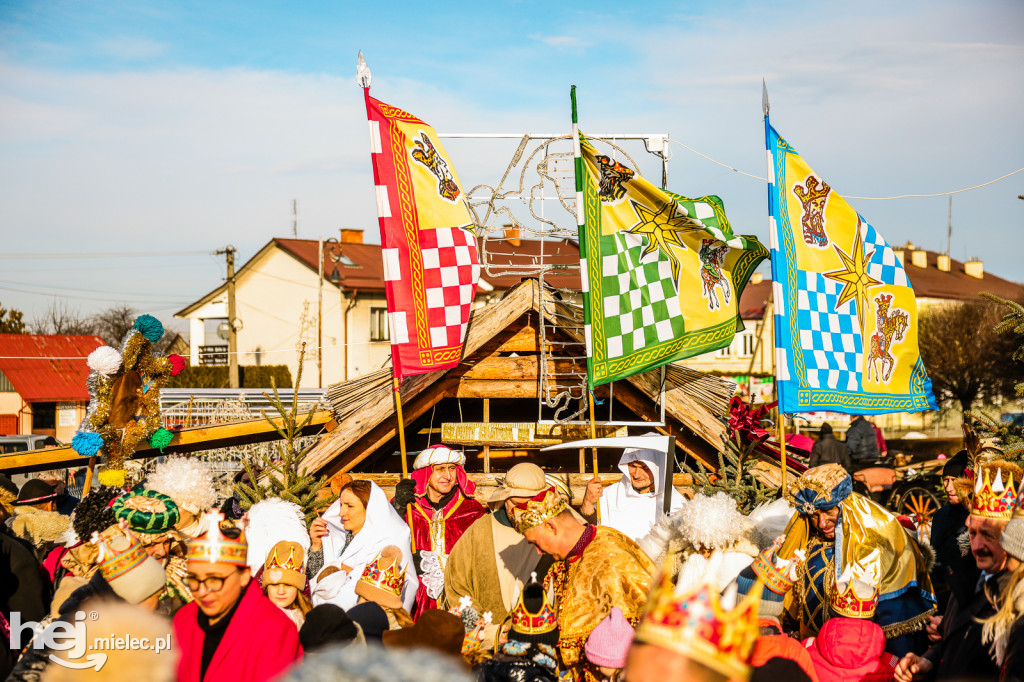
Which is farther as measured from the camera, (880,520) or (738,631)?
(880,520)

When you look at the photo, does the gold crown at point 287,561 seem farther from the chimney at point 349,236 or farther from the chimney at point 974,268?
the chimney at point 974,268

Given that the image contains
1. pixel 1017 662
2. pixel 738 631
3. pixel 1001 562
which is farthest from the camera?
pixel 1001 562

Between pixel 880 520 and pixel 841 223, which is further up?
pixel 841 223

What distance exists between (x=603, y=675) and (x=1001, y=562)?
160cm

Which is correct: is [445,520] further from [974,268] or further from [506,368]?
[974,268]

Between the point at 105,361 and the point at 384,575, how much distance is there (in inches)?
97.6

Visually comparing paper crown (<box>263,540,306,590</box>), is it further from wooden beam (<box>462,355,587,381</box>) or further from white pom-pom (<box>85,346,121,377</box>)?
wooden beam (<box>462,355,587,381</box>)

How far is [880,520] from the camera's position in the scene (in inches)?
151

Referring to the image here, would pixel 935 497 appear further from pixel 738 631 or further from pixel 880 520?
pixel 738 631

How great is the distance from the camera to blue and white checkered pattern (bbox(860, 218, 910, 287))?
597 centimetres

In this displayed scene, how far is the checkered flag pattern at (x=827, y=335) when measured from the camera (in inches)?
228

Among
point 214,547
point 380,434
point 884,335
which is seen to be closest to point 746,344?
point 884,335

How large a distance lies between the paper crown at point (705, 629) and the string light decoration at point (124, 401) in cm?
429

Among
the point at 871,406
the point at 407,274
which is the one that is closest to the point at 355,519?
the point at 407,274
